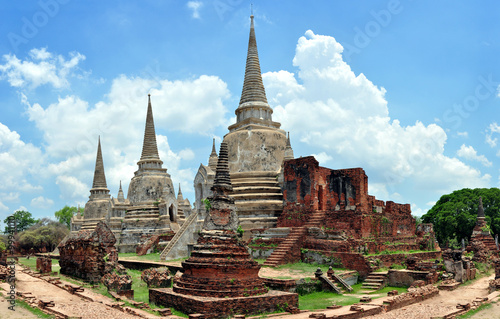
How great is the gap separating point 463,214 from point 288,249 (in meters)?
27.6

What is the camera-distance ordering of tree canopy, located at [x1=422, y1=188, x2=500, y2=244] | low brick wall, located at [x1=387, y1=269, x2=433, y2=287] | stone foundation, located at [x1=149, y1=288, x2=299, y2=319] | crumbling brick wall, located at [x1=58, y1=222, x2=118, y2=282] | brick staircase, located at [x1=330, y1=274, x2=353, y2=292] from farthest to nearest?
tree canopy, located at [x1=422, y1=188, x2=500, y2=244] → crumbling brick wall, located at [x1=58, y1=222, x2=118, y2=282] → low brick wall, located at [x1=387, y1=269, x2=433, y2=287] → brick staircase, located at [x1=330, y1=274, x2=353, y2=292] → stone foundation, located at [x1=149, y1=288, x2=299, y2=319]

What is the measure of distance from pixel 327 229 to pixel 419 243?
27.3ft

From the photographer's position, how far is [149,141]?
41688mm

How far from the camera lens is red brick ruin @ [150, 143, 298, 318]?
13.6 metres

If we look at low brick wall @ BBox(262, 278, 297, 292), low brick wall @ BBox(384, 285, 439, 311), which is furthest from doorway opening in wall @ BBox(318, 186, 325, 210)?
low brick wall @ BBox(262, 278, 297, 292)

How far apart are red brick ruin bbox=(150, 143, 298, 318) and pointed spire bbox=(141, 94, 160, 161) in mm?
25983

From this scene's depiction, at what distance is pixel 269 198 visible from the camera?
27.4m

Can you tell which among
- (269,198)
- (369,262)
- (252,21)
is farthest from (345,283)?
(252,21)

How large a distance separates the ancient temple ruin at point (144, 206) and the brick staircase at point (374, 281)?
19790mm

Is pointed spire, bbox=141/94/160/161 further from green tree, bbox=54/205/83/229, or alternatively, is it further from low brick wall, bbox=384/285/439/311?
green tree, bbox=54/205/83/229

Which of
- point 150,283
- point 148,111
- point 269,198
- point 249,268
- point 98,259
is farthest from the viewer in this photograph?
point 148,111

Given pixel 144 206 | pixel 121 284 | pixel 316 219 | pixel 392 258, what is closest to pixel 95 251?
pixel 121 284

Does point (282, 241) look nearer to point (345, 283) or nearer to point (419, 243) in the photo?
point (345, 283)

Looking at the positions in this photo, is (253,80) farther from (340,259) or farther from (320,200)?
(340,259)
